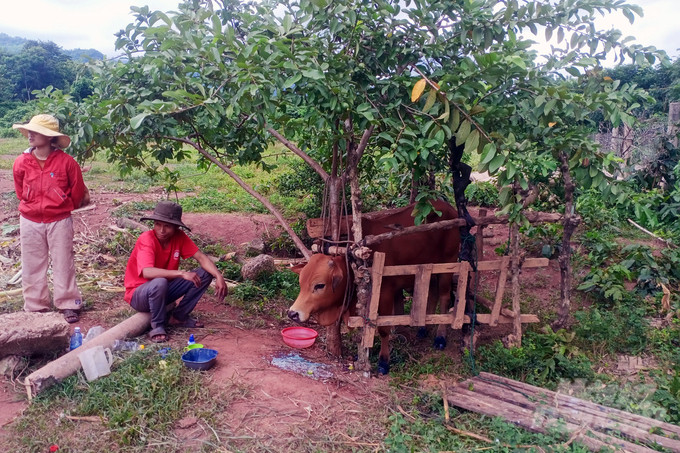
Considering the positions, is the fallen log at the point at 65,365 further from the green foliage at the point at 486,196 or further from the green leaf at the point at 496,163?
the green foliage at the point at 486,196

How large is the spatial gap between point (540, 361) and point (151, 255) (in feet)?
12.8

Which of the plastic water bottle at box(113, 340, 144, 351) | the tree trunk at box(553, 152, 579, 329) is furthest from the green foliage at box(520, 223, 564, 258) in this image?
the plastic water bottle at box(113, 340, 144, 351)

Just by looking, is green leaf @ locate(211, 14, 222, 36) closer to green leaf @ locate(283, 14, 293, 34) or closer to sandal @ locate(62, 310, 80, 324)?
green leaf @ locate(283, 14, 293, 34)

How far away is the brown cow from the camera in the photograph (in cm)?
484

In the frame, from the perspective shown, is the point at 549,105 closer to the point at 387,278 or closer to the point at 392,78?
the point at 392,78

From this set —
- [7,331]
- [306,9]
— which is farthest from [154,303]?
[306,9]

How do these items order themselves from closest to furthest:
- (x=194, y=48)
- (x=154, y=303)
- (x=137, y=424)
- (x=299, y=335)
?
(x=137, y=424), (x=194, y=48), (x=154, y=303), (x=299, y=335)

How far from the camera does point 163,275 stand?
Result: 16.7ft

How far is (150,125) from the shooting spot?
187 inches

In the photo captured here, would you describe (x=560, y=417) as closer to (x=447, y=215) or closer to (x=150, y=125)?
(x=447, y=215)

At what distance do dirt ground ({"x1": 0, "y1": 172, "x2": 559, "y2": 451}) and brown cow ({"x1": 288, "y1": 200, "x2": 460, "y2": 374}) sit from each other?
484 millimetres

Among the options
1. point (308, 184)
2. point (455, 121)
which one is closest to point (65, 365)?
point (455, 121)

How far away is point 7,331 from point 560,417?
4458mm

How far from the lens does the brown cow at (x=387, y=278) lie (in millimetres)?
4844
